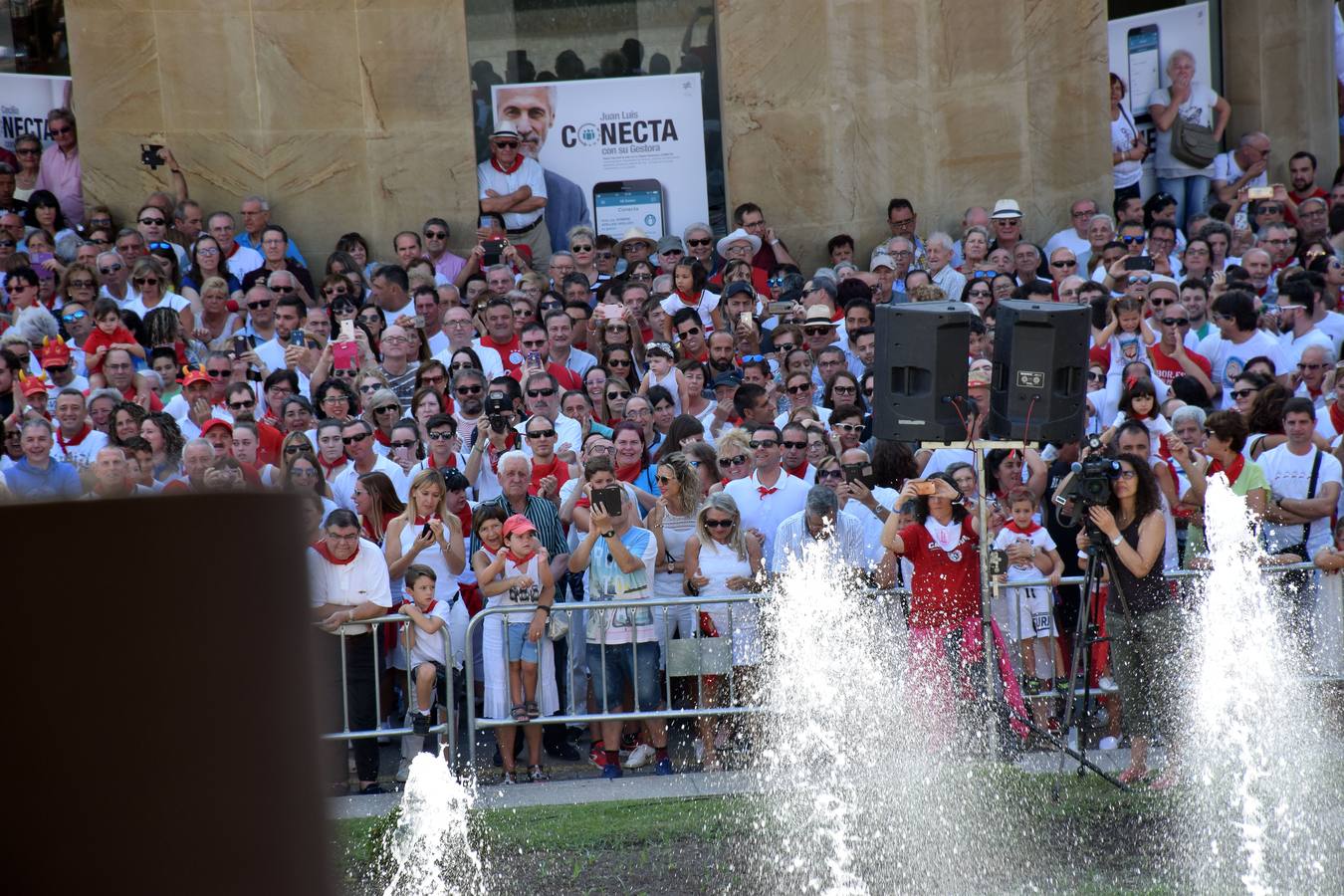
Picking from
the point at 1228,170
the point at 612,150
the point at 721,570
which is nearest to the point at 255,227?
the point at 612,150

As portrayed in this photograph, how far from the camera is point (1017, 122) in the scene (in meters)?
16.9

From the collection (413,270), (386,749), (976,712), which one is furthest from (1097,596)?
(413,270)

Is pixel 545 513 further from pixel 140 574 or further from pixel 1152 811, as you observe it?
pixel 140 574

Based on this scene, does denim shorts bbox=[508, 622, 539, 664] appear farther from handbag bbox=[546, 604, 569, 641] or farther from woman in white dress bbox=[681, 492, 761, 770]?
woman in white dress bbox=[681, 492, 761, 770]

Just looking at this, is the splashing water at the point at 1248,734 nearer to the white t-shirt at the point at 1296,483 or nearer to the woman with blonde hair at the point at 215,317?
the white t-shirt at the point at 1296,483

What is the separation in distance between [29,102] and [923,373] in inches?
438

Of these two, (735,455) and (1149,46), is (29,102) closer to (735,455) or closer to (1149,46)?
(735,455)

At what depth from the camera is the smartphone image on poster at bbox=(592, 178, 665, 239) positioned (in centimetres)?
1631

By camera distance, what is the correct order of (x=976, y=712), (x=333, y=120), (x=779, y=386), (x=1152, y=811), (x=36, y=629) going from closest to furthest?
(x=36, y=629)
(x=1152, y=811)
(x=976, y=712)
(x=779, y=386)
(x=333, y=120)

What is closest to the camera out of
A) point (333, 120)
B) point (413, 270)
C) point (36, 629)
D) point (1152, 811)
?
point (36, 629)

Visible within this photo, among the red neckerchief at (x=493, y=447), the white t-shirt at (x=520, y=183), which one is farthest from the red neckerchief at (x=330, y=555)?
the white t-shirt at (x=520, y=183)

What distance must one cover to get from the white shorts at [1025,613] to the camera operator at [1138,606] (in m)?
0.59

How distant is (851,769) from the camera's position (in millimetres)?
8859

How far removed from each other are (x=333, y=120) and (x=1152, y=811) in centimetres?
1111
